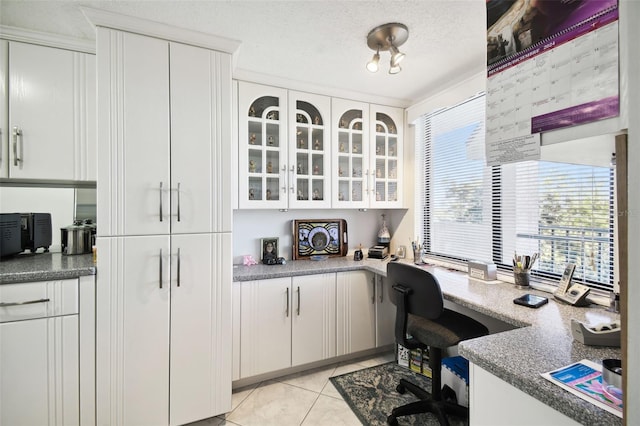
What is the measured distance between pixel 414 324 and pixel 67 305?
1976 mm

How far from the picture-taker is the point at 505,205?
2.11 metres

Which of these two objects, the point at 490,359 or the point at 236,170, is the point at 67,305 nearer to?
the point at 236,170

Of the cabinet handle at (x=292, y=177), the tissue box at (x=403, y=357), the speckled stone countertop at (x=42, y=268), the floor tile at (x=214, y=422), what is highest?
the cabinet handle at (x=292, y=177)

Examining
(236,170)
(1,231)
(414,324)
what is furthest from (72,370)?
(414,324)

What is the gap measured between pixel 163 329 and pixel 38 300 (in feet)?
2.04

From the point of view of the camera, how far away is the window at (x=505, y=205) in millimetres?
1638

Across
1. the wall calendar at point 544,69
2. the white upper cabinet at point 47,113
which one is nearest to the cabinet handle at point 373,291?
the wall calendar at point 544,69

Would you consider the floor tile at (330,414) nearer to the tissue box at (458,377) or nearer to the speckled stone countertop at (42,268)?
the tissue box at (458,377)

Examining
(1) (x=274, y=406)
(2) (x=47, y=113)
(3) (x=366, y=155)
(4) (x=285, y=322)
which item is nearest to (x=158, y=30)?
(2) (x=47, y=113)

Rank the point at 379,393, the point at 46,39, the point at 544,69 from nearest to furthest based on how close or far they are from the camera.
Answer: the point at 544,69, the point at 46,39, the point at 379,393

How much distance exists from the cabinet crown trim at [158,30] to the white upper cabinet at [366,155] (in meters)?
1.10

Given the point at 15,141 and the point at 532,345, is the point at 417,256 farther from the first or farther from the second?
the point at 15,141

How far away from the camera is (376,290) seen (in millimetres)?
2531

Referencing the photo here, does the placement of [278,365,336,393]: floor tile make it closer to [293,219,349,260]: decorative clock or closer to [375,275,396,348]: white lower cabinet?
[375,275,396,348]: white lower cabinet
